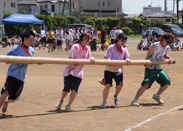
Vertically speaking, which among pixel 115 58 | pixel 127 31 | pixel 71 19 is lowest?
pixel 127 31

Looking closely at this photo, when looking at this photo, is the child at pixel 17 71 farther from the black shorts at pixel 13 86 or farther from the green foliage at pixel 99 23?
the green foliage at pixel 99 23

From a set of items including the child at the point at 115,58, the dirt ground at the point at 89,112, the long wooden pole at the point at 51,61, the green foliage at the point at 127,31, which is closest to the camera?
the dirt ground at the point at 89,112

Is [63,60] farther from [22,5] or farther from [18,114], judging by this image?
[22,5]

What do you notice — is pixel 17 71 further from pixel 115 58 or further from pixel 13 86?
pixel 115 58

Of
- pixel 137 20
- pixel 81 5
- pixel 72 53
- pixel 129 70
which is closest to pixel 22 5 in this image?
pixel 81 5

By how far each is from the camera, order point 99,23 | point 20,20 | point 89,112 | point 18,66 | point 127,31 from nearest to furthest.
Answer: point 18,66 < point 89,112 < point 20,20 < point 127,31 < point 99,23

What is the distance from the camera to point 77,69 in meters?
8.69

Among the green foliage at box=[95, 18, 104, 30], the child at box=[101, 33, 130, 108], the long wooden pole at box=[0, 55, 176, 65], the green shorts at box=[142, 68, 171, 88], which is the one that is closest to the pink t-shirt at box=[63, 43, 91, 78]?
the long wooden pole at box=[0, 55, 176, 65]

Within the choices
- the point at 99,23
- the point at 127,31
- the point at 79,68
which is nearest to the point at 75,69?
the point at 79,68

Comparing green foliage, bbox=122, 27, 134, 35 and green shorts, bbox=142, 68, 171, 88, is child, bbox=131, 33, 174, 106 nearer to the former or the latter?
green shorts, bbox=142, 68, 171, 88

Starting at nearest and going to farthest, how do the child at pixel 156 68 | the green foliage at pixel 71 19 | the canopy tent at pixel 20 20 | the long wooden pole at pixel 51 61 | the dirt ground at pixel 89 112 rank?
the dirt ground at pixel 89 112, the long wooden pole at pixel 51 61, the child at pixel 156 68, the canopy tent at pixel 20 20, the green foliage at pixel 71 19

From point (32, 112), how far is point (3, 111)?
2.00 ft

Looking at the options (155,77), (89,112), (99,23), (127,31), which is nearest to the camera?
(89,112)

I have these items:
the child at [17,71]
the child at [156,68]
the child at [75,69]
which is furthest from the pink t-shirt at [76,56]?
the child at [156,68]
